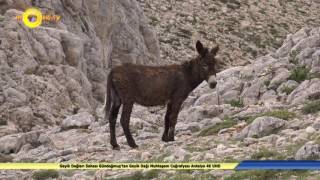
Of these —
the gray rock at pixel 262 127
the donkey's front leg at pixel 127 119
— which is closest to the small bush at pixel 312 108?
the gray rock at pixel 262 127

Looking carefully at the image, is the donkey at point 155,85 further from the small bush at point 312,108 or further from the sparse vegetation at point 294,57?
the sparse vegetation at point 294,57

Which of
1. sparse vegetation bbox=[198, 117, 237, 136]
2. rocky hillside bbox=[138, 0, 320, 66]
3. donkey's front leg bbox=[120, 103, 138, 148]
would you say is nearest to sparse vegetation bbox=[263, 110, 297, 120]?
sparse vegetation bbox=[198, 117, 237, 136]

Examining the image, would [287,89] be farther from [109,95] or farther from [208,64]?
[109,95]

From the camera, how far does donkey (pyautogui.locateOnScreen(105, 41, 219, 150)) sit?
1591 centimetres

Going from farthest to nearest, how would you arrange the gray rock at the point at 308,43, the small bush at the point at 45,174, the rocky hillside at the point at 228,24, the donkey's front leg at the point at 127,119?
the rocky hillside at the point at 228,24, the gray rock at the point at 308,43, the donkey's front leg at the point at 127,119, the small bush at the point at 45,174

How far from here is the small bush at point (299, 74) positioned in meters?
21.3

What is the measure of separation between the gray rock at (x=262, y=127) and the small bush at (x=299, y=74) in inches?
260

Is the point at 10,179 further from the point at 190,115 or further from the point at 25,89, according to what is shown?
A: the point at 25,89

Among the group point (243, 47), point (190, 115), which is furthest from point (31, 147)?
point (243, 47)

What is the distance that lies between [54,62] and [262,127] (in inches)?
530

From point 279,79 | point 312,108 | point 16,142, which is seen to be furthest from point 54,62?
point 312,108

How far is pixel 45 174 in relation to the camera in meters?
13.3

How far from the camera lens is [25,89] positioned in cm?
2352

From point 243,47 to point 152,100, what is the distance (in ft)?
141
